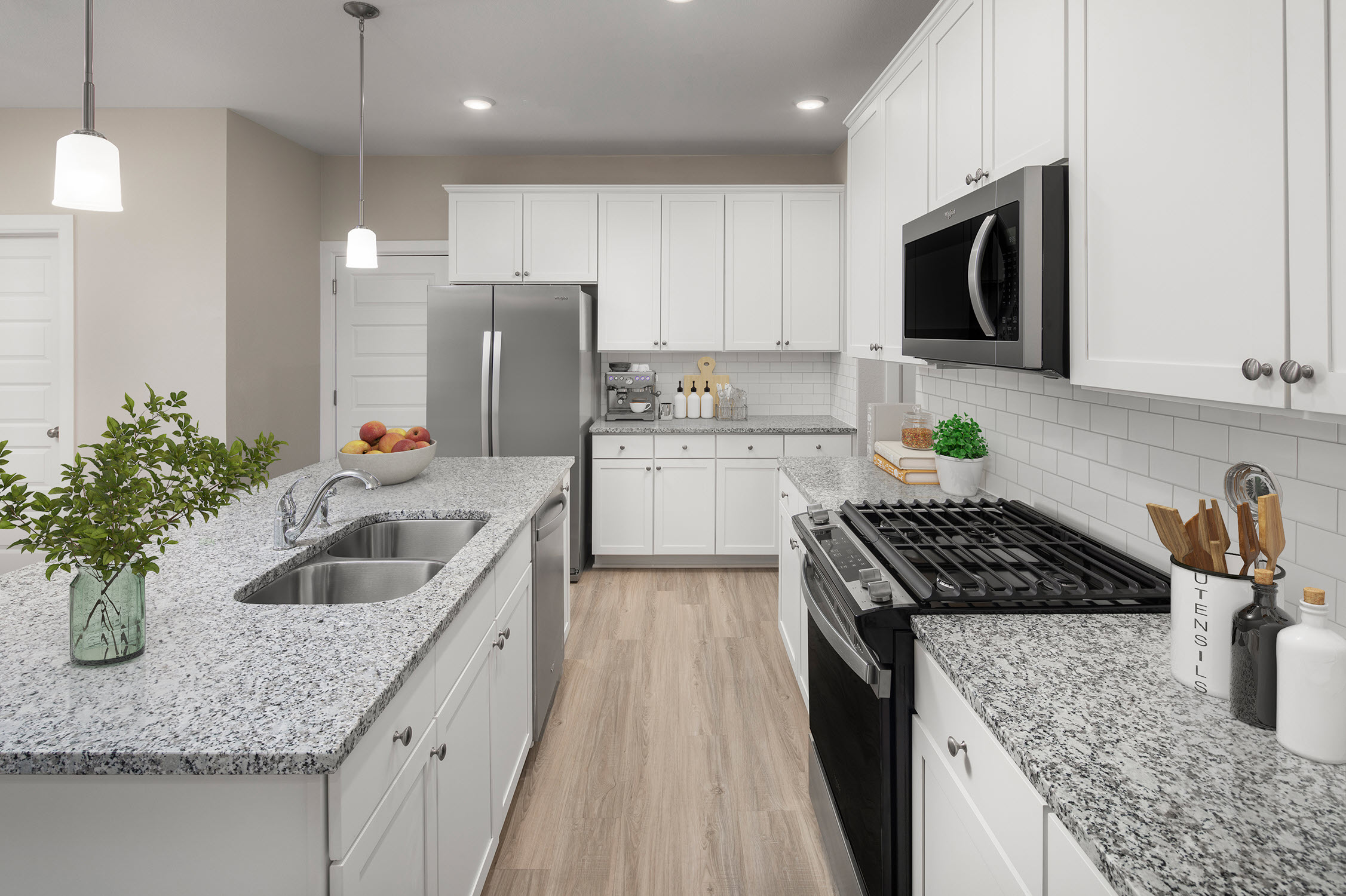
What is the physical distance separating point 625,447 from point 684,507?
0.51 meters

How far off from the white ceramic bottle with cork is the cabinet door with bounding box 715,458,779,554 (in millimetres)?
3732

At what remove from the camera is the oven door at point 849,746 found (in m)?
1.43

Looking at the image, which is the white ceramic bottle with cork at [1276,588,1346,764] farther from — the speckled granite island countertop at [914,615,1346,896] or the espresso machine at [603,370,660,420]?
the espresso machine at [603,370,660,420]

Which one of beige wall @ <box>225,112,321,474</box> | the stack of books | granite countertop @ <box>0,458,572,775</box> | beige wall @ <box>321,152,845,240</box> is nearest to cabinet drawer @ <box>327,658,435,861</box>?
granite countertop @ <box>0,458,572,775</box>

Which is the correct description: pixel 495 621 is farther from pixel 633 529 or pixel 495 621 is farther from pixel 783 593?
pixel 633 529

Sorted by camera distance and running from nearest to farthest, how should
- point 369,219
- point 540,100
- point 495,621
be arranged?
point 495,621, point 540,100, point 369,219

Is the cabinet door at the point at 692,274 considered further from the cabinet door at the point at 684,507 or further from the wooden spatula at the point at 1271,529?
the wooden spatula at the point at 1271,529

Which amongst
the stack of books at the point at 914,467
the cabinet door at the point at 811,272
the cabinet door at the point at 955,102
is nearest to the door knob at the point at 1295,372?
the cabinet door at the point at 955,102

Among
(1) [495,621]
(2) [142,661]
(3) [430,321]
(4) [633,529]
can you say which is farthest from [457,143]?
(2) [142,661]

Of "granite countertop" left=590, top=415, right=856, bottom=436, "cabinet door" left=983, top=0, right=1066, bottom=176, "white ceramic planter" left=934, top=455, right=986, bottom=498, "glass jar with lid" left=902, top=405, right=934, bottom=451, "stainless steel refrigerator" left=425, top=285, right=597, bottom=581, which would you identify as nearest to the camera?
"cabinet door" left=983, top=0, right=1066, bottom=176

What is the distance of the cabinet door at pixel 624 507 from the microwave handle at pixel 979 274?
3145mm

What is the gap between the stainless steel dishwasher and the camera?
2.44 m

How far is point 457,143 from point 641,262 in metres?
1.37

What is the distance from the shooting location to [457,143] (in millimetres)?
4793
